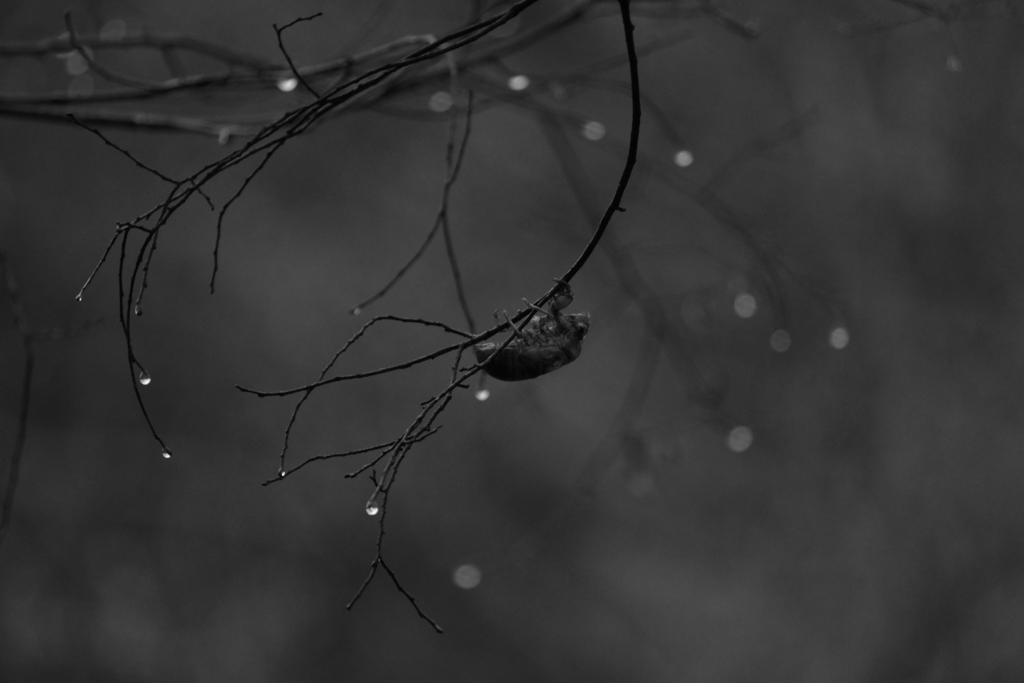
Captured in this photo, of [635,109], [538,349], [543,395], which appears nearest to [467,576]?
[543,395]

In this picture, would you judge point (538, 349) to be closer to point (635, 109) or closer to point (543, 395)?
point (635, 109)

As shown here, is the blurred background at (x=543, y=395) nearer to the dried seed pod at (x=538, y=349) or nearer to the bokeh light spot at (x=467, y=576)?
the bokeh light spot at (x=467, y=576)

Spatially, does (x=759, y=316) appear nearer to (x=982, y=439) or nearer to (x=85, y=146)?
(x=982, y=439)

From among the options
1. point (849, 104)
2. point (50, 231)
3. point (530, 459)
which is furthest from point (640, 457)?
point (50, 231)

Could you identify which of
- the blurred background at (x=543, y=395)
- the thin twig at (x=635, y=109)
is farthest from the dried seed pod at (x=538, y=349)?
the blurred background at (x=543, y=395)

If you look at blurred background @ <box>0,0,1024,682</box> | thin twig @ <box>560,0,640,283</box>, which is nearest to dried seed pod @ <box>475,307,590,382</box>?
thin twig @ <box>560,0,640,283</box>

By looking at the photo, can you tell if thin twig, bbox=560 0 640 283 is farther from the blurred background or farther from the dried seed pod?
the blurred background
